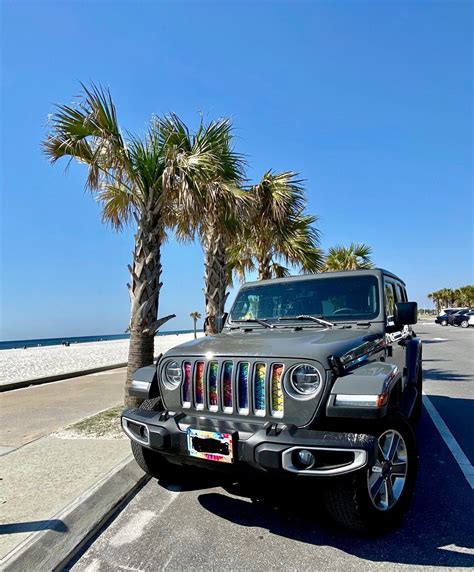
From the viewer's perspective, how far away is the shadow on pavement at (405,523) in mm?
2689

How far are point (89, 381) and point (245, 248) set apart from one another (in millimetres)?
6026

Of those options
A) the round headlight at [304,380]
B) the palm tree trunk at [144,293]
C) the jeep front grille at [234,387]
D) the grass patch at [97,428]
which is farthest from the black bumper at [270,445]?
the palm tree trunk at [144,293]

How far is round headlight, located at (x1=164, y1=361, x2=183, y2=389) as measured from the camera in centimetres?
341

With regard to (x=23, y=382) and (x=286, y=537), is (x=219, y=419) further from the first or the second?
(x=23, y=382)

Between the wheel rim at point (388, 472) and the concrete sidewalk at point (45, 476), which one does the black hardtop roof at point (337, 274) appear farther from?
the concrete sidewalk at point (45, 476)

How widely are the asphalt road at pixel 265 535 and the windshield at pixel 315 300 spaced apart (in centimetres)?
178

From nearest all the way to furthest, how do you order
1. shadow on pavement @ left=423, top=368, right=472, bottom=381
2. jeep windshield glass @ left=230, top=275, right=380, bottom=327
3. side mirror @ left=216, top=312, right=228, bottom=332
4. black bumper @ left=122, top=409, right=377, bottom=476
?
black bumper @ left=122, top=409, right=377, bottom=476 < jeep windshield glass @ left=230, top=275, right=380, bottom=327 < side mirror @ left=216, top=312, right=228, bottom=332 < shadow on pavement @ left=423, top=368, right=472, bottom=381

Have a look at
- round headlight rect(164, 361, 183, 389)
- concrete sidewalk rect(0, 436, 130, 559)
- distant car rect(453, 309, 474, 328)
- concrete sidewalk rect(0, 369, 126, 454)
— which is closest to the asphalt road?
concrete sidewalk rect(0, 436, 130, 559)

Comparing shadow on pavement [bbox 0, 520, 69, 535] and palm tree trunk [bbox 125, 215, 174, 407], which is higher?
palm tree trunk [bbox 125, 215, 174, 407]

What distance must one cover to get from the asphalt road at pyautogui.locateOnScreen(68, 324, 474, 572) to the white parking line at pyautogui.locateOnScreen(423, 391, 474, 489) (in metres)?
0.11

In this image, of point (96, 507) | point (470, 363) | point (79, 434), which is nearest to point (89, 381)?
point (79, 434)

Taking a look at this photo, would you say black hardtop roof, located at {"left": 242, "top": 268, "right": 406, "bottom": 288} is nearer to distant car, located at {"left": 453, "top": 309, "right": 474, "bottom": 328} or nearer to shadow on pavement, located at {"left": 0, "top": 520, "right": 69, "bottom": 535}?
shadow on pavement, located at {"left": 0, "top": 520, "right": 69, "bottom": 535}

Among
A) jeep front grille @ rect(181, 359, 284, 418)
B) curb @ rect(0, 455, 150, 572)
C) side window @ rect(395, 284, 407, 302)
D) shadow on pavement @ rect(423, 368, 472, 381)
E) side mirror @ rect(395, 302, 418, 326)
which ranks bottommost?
shadow on pavement @ rect(423, 368, 472, 381)

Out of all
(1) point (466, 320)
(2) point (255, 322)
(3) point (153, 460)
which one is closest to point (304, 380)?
(2) point (255, 322)
